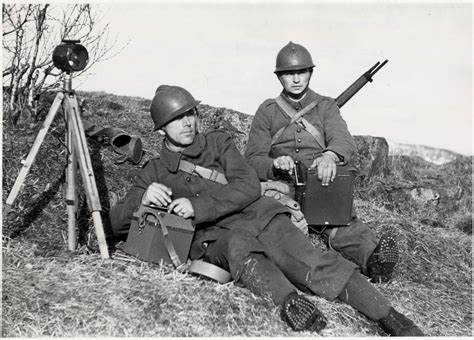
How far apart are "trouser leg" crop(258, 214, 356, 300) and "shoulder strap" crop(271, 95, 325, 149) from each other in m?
1.47

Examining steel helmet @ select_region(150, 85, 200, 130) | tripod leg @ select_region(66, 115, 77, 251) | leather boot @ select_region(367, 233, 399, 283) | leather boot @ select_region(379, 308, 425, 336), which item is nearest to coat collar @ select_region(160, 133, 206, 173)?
steel helmet @ select_region(150, 85, 200, 130)

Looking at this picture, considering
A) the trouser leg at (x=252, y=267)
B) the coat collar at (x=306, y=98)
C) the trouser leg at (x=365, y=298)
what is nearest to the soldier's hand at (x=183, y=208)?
the trouser leg at (x=252, y=267)

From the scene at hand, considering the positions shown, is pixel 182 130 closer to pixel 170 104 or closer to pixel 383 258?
pixel 170 104

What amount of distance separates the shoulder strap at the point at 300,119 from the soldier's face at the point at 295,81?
15 cm

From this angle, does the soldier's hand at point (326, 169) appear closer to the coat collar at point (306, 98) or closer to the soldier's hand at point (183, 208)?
the coat collar at point (306, 98)

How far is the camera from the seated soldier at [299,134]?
228 inches

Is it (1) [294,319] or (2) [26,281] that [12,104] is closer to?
(2) [26,281]

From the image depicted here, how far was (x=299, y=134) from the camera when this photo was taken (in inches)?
246

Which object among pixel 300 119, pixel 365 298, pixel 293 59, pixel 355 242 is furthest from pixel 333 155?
pixel 365 298

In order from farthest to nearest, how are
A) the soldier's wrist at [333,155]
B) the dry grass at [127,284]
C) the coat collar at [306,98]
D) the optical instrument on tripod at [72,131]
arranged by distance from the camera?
the coat collar at [306,98]
the soldier's wrist at [333,155]
the optical instrument on tripod at [72,131]
the dry grass at [127,284]

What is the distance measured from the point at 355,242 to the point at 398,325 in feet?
4.29

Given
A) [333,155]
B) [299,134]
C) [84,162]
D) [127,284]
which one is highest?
[299,134]

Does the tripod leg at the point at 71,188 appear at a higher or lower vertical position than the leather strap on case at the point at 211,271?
higher

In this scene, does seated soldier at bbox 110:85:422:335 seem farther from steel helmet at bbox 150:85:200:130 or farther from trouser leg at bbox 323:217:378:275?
trouser leg at bbox 323:217:378:275
